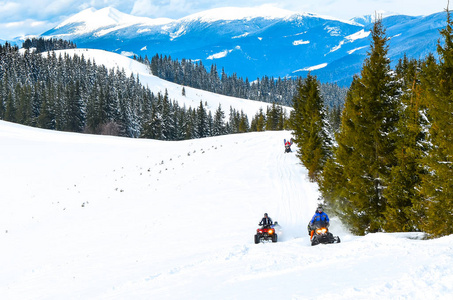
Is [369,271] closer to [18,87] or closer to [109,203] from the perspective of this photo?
[109,203]

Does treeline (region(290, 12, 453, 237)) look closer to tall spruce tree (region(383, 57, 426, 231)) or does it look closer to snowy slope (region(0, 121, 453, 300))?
tall spruce tree (region(383, 57, 426, 231))

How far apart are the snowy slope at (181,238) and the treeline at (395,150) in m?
1.31

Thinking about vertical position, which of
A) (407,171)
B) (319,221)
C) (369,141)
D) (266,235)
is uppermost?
(369,141)

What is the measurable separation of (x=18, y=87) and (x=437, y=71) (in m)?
109

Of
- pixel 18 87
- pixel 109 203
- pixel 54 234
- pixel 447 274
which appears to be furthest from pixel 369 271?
pixel 18 87

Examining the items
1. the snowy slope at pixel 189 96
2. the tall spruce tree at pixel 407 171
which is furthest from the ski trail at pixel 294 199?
the snowy slope at pixel 189 96

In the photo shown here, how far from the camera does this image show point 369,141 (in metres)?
13.1

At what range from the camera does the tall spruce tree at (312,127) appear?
70.6ft

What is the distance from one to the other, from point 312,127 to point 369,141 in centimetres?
875

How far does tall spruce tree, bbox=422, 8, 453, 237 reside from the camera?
9859 mm

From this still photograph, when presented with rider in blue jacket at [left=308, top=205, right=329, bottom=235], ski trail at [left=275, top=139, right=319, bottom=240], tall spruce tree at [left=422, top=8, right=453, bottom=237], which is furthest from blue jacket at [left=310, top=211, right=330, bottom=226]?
tall spruce tree at [left=422, top=8, right=453, bottom=237]

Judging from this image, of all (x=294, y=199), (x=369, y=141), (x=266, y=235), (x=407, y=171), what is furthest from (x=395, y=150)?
(x=294, y=199)

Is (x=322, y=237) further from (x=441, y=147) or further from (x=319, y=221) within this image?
(x=441, y=147)

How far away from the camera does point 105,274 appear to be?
10.1 meters
